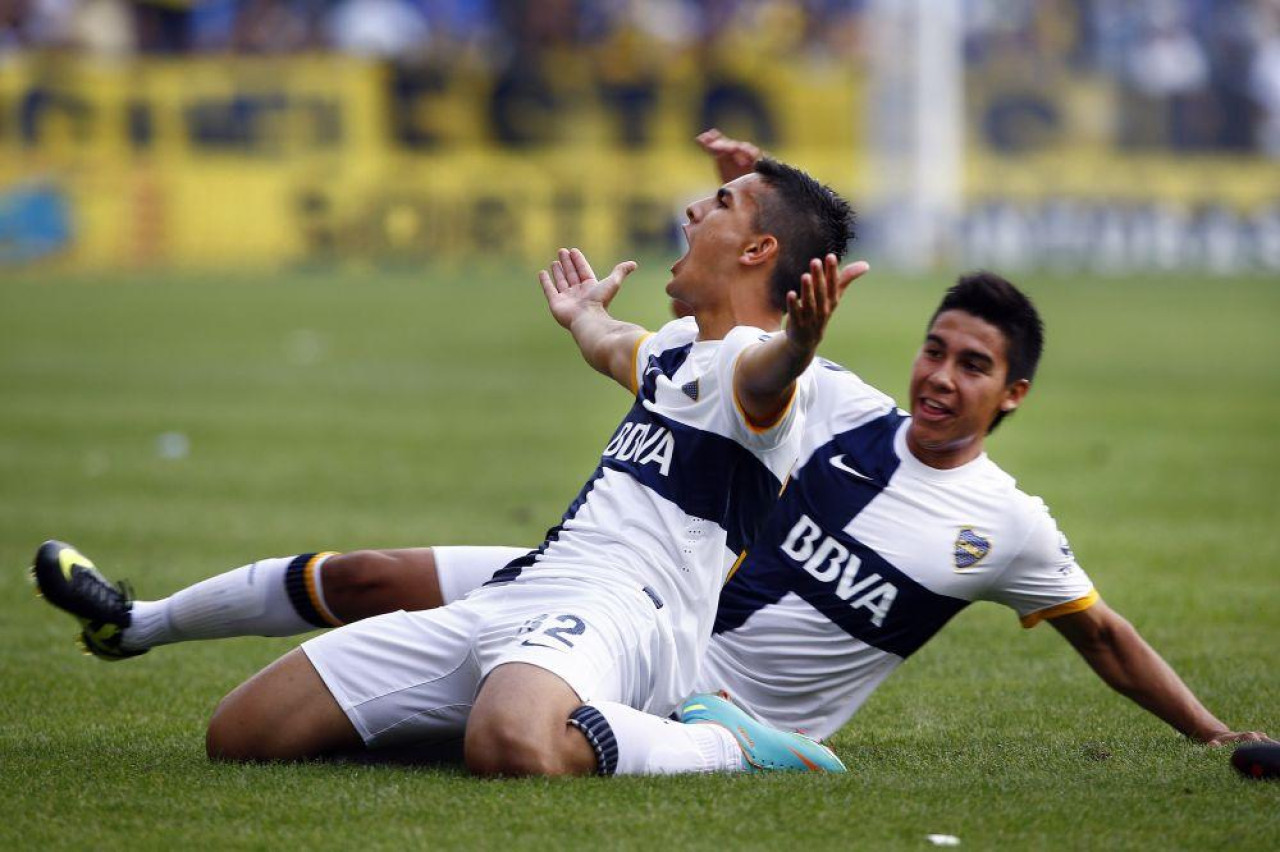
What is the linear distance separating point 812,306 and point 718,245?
757 mm

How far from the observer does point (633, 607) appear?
4730 millimetres

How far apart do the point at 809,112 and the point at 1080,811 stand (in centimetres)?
3066

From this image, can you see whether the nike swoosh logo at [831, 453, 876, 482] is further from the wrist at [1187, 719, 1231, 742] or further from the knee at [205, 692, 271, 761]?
the knee at [205, 692, 271, 761]

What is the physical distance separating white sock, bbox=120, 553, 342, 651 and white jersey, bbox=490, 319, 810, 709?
0.62 m

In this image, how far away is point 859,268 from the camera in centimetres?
430

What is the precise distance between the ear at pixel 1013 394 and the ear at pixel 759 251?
82 cm

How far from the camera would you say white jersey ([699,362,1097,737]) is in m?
5.10

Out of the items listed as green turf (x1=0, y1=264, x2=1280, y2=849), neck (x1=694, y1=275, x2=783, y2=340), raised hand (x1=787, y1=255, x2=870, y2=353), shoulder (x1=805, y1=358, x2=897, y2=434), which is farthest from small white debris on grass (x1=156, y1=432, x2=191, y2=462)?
raised hand (x1=787, y1=255, x2=870, y2=353)

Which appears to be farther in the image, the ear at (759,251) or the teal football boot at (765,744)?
the ear at (759,251)

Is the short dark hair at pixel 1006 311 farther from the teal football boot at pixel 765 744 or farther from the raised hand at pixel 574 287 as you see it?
the teal football boot at pixel 765 744

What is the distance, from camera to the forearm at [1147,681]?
5.14 metres

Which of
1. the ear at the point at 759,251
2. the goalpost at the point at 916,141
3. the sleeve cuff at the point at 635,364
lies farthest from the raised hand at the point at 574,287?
the goalpost at the point at 916,141

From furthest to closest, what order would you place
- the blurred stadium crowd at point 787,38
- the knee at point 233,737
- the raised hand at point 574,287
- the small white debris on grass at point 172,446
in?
the blurred stadium crowd at point 787,38
the small white debris on grass at point 172,446
the raised hand at point 574,287
the knee at point 233,737

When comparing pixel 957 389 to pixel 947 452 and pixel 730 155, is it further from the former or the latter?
pixel 730 155
